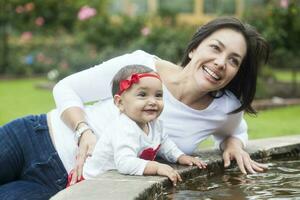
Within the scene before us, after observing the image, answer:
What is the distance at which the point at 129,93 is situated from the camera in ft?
10.9

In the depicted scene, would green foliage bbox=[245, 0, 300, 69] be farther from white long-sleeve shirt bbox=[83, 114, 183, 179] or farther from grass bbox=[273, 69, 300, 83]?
white long-sleeve shirt bbox=[83, 114, 183, 179]

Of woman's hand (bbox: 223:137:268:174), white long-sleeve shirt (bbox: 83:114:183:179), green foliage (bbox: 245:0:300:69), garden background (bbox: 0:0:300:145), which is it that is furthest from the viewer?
green foliage (bbox: 245:0:300:69)

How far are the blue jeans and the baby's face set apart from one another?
0.53 meters

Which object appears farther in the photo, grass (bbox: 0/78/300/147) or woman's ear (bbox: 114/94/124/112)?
grass (bbox: 0/78/300/147)

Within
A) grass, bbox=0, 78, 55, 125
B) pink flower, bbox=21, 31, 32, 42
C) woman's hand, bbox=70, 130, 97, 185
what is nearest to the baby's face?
woman's hand, bbox=70, 130, 97, 185

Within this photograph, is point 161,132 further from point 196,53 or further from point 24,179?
point 24,179

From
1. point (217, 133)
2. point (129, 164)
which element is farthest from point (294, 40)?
point (129, 164)

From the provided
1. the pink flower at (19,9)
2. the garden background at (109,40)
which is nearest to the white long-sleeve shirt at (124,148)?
the garden background at (109,40)

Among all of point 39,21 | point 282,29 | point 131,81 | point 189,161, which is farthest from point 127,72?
point 39,21

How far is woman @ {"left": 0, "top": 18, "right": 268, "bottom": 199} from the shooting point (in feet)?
11.9

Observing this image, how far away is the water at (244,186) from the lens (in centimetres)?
328

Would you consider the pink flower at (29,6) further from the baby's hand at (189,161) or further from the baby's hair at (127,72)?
the baby's hair at (127,72)

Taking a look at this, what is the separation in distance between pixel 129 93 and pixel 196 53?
605mm

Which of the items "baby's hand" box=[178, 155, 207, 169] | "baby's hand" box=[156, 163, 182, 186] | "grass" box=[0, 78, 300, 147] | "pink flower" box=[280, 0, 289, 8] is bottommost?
"baby's hand" box=[156, 163, 182, 186]
